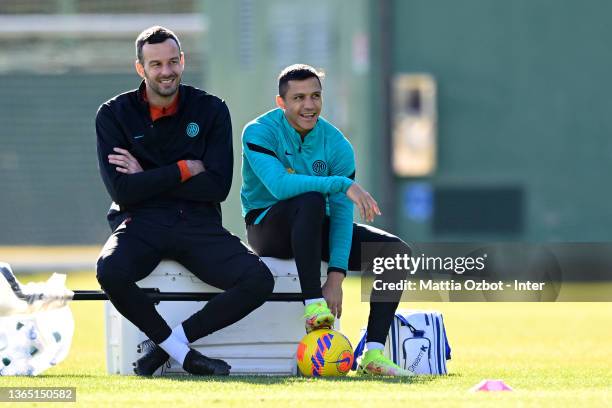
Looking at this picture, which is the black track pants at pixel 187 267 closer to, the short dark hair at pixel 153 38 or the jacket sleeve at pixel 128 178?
the jacket sleeve at pixel 128 178

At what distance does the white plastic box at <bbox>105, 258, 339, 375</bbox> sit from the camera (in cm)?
668

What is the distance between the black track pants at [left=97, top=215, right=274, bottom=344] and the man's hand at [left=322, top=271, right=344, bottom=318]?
0.83 feet

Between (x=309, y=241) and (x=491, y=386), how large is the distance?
1.08 meters

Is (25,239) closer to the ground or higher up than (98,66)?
closer to the ground

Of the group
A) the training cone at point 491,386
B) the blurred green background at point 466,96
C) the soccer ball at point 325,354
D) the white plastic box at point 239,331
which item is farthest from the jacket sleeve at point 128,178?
the blurred green background at point 466,96

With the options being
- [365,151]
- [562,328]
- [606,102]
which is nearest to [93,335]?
[562,328]

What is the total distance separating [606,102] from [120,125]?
40.0 ft

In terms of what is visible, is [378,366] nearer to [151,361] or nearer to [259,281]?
[259,281]

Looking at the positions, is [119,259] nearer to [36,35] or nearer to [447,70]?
[447,70]

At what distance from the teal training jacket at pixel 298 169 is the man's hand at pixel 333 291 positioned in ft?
0.18

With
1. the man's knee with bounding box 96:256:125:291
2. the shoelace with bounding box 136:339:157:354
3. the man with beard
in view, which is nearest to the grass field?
the shoelace with bounding box 136:339:157:354

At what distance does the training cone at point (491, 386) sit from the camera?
230 inches

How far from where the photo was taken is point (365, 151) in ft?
59.6

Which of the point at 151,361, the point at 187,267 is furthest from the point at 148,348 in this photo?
the point at 187,267
